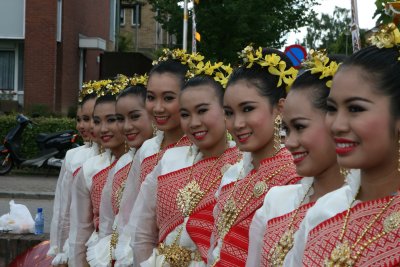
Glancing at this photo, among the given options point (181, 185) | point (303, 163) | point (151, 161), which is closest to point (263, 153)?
point (303, 163)

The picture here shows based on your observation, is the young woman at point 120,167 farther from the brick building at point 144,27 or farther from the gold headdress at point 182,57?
the brick building at point 144,27

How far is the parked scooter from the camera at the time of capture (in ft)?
66.9

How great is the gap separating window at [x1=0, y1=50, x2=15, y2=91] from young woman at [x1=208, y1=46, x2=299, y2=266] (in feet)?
82.7

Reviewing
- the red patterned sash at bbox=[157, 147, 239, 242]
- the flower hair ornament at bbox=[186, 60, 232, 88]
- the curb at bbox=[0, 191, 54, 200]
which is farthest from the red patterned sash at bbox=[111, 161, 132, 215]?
the curb at bbox=[0, 191, 54, 200]

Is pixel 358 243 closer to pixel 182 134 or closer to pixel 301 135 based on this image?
pixel 301 135

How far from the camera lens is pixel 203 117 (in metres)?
5.29

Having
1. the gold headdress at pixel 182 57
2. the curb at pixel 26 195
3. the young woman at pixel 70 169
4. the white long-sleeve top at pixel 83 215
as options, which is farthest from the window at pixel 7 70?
the gold headdress at pixel 182 57

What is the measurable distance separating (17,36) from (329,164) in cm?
2547

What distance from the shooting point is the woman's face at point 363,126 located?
119 inches

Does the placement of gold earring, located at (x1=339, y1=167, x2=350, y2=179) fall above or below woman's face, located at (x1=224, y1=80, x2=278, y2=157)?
below

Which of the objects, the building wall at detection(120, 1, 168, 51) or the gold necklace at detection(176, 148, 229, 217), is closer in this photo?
the gold necklace at detection(176, 148, 229, 217)

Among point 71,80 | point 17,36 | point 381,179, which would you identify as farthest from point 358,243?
point 71,80

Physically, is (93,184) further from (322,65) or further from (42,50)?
(42,50)

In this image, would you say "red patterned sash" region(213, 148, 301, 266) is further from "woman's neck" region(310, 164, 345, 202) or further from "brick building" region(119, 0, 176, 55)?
"brick building" region(119, 0, 176, 55)
